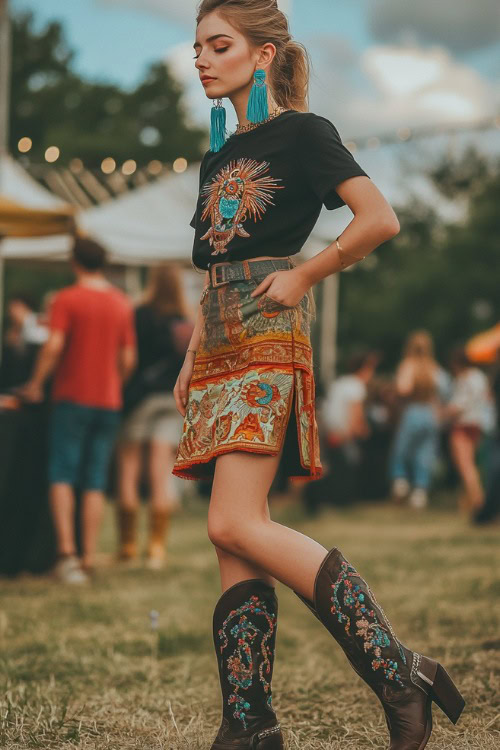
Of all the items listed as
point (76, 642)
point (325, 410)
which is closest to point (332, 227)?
point (325, 410)

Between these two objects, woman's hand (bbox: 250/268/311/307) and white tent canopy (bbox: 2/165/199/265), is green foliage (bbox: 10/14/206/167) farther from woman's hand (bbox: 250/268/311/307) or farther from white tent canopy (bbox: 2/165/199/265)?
woman's hand (bbox: 250/268/311/307)

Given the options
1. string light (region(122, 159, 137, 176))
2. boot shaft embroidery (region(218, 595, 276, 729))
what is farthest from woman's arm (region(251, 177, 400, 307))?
string light (region(122, 159, 137, 176))

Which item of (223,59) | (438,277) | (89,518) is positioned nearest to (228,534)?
(223,59)

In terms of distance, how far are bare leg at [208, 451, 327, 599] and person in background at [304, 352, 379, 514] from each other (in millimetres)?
9334

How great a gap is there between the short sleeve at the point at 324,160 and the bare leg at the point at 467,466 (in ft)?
30.8

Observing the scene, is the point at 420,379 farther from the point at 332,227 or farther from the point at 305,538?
the point at 305,538

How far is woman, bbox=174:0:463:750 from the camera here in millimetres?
2615

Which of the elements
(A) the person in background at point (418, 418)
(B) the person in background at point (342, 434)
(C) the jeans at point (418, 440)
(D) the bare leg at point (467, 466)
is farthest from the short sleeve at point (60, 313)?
(C) the jeans at point (418, 440)

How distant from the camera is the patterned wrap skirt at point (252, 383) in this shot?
265 cm

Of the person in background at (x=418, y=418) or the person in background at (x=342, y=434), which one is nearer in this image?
the person in background at (x=342, y=434)

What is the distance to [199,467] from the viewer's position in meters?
2.80

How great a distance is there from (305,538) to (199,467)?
12.5 inches

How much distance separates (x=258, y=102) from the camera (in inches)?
108

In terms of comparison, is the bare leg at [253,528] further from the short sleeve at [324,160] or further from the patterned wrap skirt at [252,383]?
the short sleeve at [324,160]
